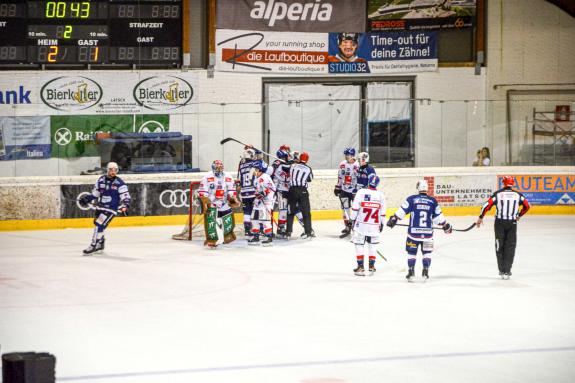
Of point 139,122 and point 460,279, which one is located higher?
point 139,122

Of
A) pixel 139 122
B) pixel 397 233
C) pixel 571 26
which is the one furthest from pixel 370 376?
pixel 571 26

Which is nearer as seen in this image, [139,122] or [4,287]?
[4,287]

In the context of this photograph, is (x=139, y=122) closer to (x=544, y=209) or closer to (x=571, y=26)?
(x=544, y=209)

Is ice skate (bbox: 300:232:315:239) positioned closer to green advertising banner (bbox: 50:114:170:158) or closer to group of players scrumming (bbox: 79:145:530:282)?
group of players scrumming (bbox: 79:145:530:282)

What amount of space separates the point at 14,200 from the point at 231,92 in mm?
7262

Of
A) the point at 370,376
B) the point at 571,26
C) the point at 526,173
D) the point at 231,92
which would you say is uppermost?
the point at 571,26

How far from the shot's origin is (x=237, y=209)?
66.1ft

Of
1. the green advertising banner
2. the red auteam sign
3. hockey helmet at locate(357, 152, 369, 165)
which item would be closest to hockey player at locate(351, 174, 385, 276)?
hockey helmet at locate(357, 152, 369, 165)

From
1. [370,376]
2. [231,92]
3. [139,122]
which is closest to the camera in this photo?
[370,376]

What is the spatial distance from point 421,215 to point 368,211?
3.15 feet

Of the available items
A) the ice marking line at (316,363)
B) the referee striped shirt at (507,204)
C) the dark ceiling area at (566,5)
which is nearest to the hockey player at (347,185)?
the referee striped shirt at (507,204)

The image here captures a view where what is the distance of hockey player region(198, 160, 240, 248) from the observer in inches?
687

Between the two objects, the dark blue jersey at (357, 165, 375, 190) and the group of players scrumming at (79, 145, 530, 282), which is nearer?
the group of players scrumming at (79, 145, 530, 282)

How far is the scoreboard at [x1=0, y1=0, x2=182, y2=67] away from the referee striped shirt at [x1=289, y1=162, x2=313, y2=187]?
663cm
